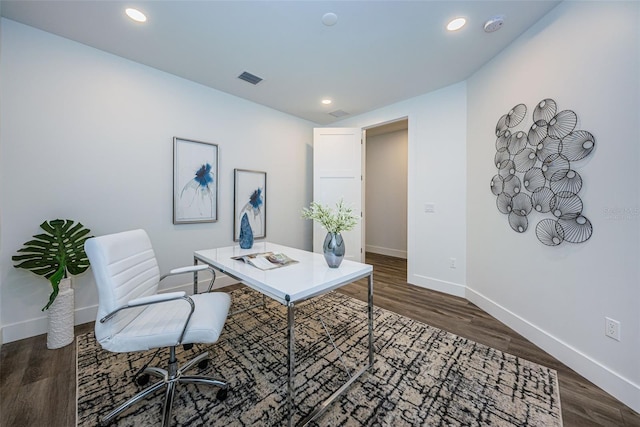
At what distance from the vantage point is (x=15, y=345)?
1.91 meters

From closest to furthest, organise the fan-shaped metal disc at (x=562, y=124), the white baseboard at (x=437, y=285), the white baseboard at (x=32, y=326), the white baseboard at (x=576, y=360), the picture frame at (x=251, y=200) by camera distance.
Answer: the white baseboard at (x=576, y=360) < the fan-shaped metal disc at (x=562, y=124) < the white baseboard at (x=32, y=326) < the white baseboard at (x=437, y=285) < the picture frame at (x=251, y=200)

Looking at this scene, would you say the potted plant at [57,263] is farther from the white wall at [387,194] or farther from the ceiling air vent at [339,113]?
the white wall at [387,194]

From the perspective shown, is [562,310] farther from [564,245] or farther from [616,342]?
[564,245]

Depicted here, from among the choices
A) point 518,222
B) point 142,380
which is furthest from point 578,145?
point 142,380

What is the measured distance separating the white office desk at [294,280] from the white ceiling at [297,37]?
1.97m

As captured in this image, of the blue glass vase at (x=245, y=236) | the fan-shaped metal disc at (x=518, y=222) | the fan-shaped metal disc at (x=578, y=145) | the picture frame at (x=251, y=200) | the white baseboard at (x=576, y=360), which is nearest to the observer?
the white baseboard at (x=576, y=360)

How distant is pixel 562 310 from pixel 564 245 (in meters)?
0.50

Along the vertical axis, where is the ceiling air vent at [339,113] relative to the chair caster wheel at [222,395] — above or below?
above

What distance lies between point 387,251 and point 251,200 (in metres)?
3.39

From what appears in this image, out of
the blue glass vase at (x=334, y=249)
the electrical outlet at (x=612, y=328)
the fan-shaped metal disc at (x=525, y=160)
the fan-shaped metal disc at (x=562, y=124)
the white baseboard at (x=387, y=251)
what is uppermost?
the fan-shaped metal disc at (x=562, y=124)

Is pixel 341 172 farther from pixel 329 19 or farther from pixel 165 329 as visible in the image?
pixel 165 329

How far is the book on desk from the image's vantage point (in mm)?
1695

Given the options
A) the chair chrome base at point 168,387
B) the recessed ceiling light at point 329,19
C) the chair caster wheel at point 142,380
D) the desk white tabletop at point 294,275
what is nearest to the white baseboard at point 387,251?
the desk white tabletop at point 294,275

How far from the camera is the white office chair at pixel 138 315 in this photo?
119cm
